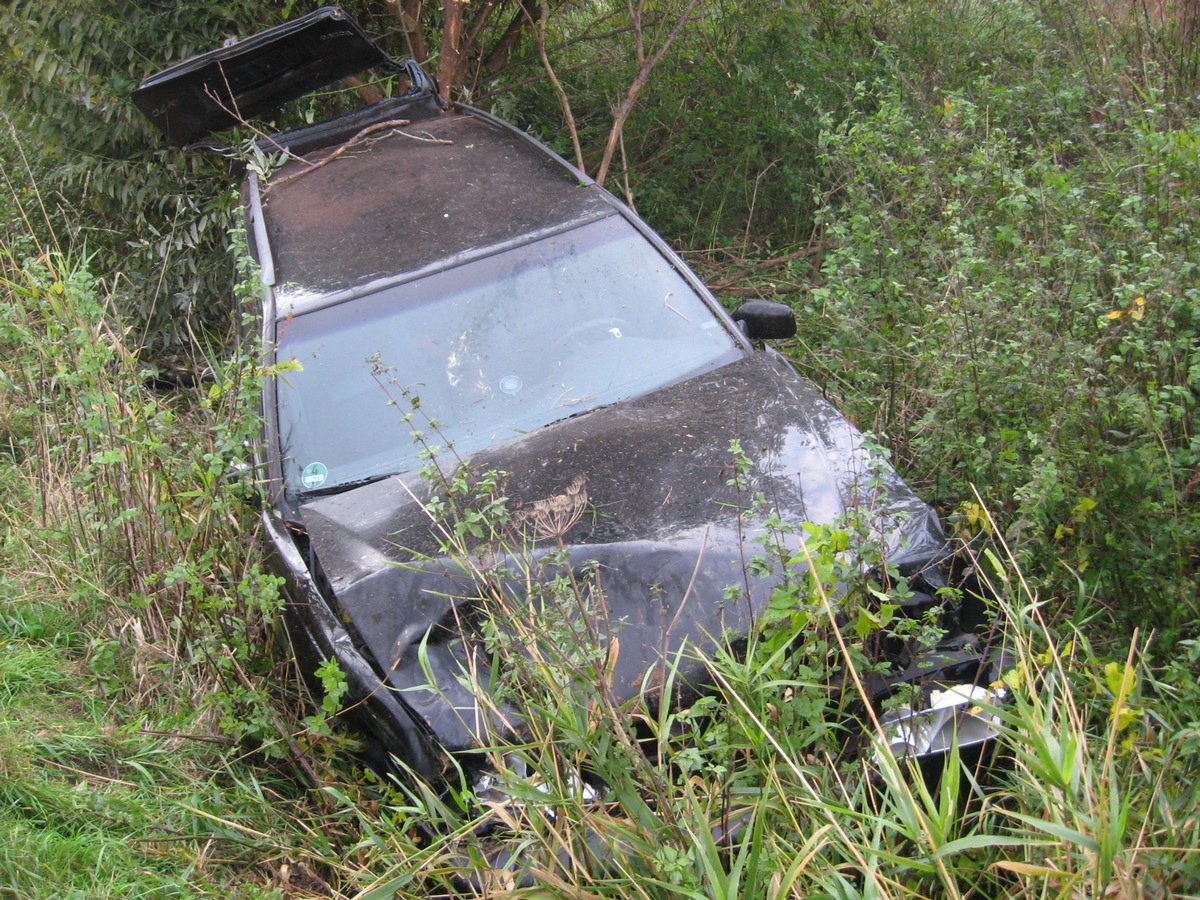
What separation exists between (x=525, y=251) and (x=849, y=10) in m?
4.44

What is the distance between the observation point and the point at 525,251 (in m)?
3.73

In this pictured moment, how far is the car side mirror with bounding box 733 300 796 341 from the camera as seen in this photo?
371 cm

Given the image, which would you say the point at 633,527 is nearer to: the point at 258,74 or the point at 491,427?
the point at 491,427

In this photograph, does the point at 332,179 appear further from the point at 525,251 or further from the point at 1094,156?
the point at 1094,156

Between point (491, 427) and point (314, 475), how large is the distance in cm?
57

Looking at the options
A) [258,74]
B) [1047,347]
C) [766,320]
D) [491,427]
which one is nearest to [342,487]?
[491,427]

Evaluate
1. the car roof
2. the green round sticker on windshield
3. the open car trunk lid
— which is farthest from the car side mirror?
the open car trunk lid

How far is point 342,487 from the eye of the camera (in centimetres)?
316

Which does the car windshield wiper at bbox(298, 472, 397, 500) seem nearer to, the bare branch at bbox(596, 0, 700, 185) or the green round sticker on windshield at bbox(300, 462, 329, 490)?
the green round sticker on windshield at bbox(300, 462, 329, 490)

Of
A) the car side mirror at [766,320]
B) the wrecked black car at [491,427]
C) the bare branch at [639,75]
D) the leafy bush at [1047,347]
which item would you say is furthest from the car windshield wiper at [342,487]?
the bare branch at [639,75]

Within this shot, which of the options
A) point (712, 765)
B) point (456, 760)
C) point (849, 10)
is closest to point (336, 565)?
point (456, 760)

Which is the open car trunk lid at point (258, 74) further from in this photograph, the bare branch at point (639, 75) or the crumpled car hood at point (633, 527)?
the crumpled car hood at point (633, 527)

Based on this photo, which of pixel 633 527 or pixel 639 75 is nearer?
pixel 633 527

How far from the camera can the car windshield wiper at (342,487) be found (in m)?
3.14
